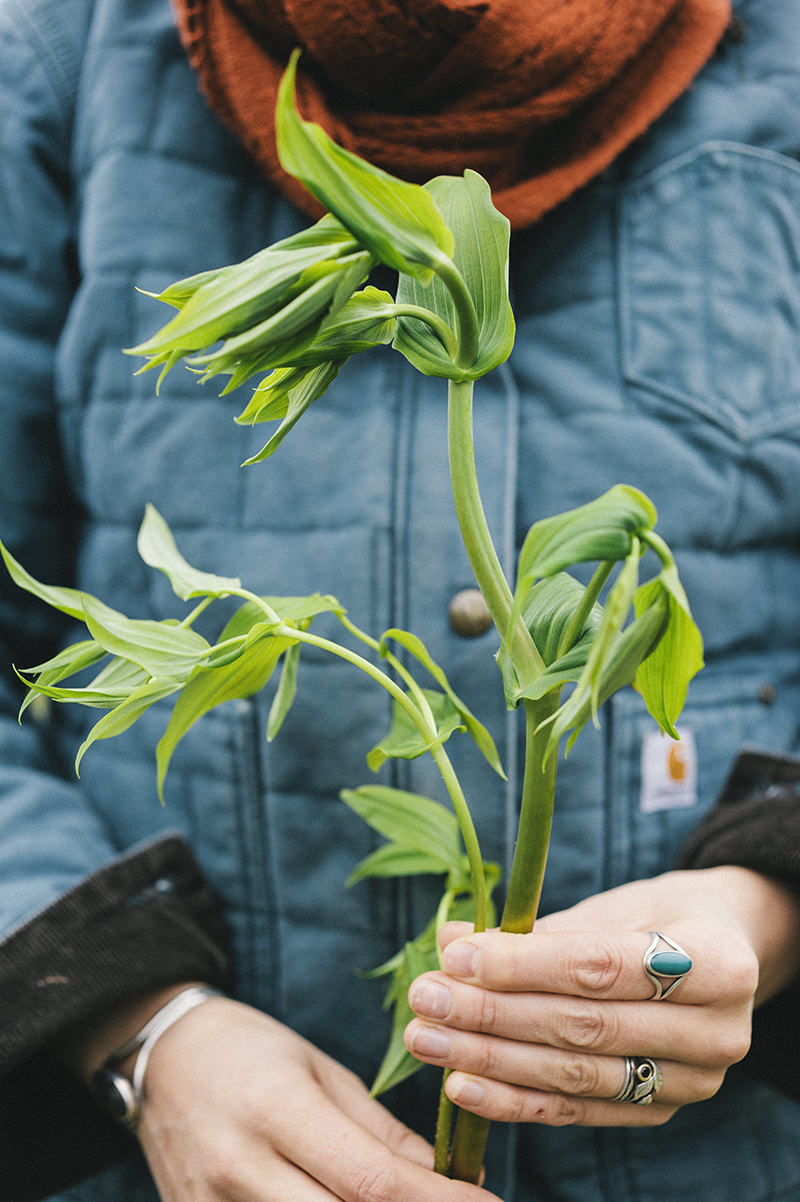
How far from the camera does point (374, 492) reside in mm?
449

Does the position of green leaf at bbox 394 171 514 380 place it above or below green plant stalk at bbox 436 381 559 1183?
above

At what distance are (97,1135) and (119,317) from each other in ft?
1.44

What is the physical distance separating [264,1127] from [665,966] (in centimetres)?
18

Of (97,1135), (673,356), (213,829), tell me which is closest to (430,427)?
(673,356)

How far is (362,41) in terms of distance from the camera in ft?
1.34

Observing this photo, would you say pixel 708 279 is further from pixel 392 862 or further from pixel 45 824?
pixel 45 824

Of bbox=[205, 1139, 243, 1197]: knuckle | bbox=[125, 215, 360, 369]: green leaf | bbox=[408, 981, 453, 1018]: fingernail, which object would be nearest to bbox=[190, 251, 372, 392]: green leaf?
bbox=[125, 215, 360, 369]: green leaf

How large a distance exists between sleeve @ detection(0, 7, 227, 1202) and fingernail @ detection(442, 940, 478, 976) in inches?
7.7

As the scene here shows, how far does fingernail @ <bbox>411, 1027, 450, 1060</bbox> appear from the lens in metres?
0.29

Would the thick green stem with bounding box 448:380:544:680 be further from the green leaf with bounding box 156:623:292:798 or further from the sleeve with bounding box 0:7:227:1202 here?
the sleeve with bounding box 0:7:227:1202

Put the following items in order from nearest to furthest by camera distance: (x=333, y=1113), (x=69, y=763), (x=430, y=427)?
(x=333, y=1113)
(x=430, y=427)
(x=69, y=763)

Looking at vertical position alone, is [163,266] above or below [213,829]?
above

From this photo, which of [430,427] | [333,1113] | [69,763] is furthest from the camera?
[69,763]

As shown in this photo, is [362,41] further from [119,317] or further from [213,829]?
[213,829]
